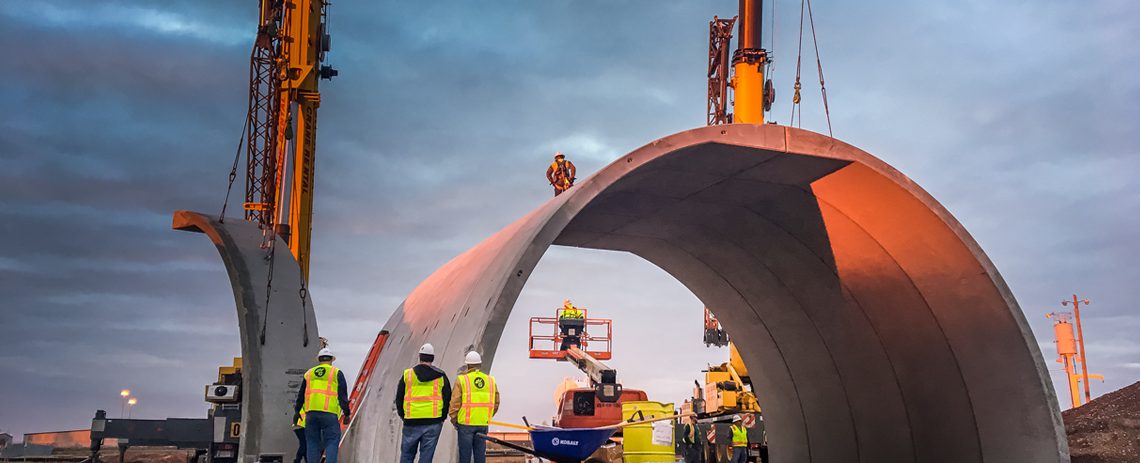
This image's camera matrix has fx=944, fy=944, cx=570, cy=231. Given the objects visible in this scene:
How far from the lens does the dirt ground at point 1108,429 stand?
46.0 ft

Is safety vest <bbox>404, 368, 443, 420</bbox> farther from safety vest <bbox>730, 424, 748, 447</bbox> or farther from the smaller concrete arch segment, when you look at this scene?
safety vest <bbox>730, 424, 748, 447</bbox>

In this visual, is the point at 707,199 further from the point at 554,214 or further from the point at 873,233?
the point at 554,214

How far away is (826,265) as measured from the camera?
11500 millimetres

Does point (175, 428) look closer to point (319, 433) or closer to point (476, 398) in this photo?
point (319, 433)

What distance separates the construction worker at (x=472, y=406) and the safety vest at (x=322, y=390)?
2014 mm

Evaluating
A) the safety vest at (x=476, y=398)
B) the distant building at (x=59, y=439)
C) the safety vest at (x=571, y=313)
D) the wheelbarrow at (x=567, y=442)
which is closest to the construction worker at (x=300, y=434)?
the wheelbarrow at (x=567, y=442)

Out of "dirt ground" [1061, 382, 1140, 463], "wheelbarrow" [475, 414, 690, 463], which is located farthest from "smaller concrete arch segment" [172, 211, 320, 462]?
"dirt ground" [1061, 382, 1140, 463]

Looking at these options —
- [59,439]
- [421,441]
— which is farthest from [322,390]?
[59,439]

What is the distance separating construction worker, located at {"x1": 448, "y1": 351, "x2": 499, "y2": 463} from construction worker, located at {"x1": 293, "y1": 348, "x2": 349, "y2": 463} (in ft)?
6.29

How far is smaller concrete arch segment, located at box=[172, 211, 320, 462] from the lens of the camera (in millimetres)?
12289

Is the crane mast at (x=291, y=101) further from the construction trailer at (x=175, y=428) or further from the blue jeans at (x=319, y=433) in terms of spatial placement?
the blue jeans at (x=319, y=433)

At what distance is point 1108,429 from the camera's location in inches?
597

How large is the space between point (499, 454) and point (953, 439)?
19735mm

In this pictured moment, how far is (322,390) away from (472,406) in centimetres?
231
